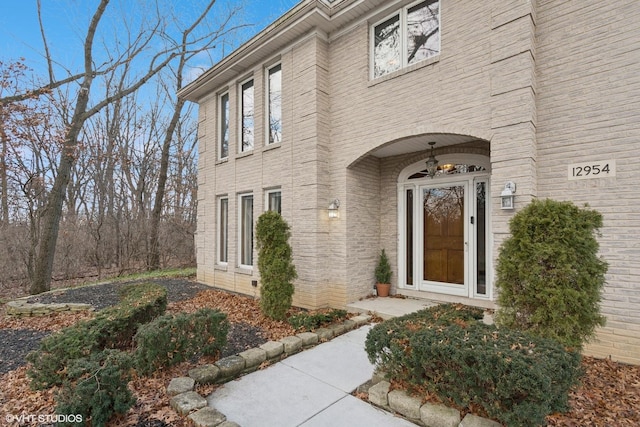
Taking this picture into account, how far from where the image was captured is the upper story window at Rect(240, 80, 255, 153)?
8023mm

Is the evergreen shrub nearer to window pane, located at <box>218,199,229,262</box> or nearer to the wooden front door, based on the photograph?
the wooden front door

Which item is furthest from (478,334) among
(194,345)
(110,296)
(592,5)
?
(110,296)

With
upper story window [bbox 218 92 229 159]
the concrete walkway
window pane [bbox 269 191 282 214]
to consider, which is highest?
upper story window [bbox 218 92 229 159]

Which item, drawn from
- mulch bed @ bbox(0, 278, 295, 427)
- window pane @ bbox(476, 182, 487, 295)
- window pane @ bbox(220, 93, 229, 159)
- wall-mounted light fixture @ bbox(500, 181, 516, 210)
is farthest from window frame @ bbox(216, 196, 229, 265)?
wall-mounted light fixture @ bbox(500, 181, 516, 210)

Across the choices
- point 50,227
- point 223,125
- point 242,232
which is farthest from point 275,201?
point 50,227

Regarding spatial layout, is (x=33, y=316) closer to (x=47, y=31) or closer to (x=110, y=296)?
(x=110, y=296)

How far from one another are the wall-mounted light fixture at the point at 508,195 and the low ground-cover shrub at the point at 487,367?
197cm

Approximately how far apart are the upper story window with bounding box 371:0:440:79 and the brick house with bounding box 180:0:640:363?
0.03 meters

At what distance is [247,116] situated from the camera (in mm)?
8172

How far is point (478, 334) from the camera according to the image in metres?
2.71

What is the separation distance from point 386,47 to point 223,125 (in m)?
5.19

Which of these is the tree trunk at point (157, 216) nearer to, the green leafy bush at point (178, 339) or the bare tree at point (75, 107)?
the bare tree at point (75, 107)

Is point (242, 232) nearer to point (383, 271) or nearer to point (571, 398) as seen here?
point (383, 271)

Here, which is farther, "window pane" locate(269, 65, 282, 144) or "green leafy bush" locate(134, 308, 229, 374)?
"window pane" locate(269, 65, 282, 144)
